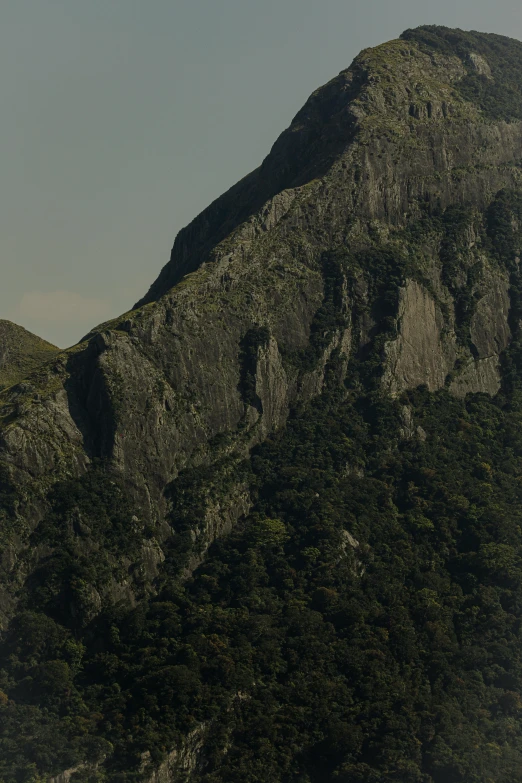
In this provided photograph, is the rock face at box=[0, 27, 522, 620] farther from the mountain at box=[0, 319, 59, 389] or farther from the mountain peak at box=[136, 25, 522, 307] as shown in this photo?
the mountain at box=[0, 319, 59, 389]

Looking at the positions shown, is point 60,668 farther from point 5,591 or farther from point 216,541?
point 216,541

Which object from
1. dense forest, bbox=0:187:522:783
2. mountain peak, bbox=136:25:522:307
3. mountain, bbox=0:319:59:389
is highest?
mountain peak, bbox=136:25:522:307

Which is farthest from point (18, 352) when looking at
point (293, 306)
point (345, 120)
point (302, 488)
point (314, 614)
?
point (314, 614)

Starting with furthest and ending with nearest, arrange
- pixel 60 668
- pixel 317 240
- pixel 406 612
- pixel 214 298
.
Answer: pixel 317 240
pixel 214 298
pixel 406 612
pixel 60 668

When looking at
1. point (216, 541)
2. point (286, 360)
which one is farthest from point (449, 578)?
point (286, 360)

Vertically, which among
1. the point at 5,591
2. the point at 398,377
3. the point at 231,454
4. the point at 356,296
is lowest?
the point at 5,591

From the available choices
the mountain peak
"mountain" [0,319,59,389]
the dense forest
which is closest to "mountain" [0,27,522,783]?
the dense forest
